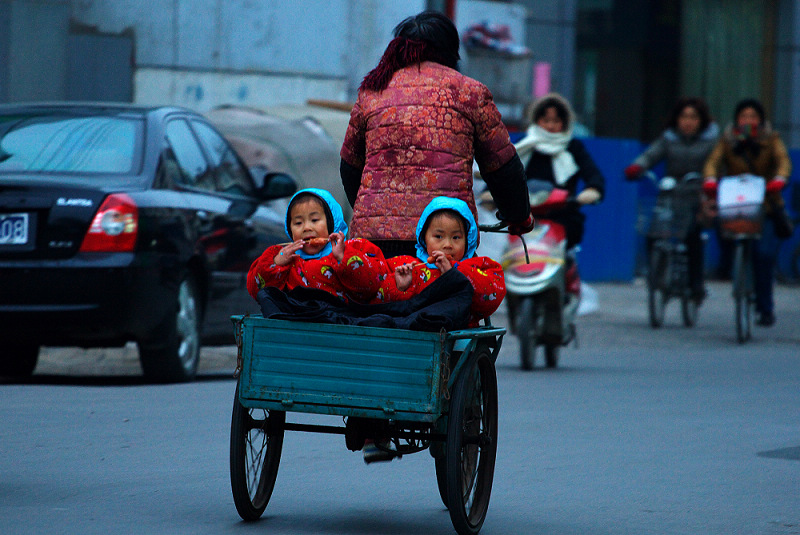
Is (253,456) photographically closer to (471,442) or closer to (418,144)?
(471,442)

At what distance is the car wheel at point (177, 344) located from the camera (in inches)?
326

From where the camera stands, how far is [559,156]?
10.7 meters

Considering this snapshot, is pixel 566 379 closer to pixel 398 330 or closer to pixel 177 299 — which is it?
pixel 177 299

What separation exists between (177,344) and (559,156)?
3.52 m

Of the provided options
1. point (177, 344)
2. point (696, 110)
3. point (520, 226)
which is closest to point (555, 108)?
point (177, 344)

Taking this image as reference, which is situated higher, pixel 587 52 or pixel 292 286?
pixel 587 52

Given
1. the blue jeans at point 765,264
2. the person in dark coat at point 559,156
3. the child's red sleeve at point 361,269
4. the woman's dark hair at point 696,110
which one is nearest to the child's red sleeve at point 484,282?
the child's red sleeve at point 361,269

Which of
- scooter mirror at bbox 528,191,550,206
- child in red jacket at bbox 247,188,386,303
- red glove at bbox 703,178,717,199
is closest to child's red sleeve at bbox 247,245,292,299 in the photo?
child in red jacket at bbox 247,188,386,303

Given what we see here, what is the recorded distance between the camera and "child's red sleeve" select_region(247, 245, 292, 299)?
16.0 feet

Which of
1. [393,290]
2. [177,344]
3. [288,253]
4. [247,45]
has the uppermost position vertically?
[247,45]

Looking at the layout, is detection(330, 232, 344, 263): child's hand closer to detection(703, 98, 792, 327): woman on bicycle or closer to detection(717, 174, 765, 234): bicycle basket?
detection(717, 174, 765, 234): bicycle basket

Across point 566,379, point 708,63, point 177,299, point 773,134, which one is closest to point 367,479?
point 177,299

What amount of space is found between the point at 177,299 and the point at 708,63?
2129 centimetres

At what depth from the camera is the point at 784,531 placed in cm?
494
